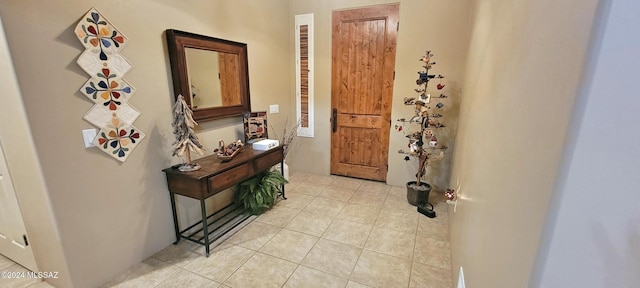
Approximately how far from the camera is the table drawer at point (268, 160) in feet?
9.13

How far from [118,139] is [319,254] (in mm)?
1807

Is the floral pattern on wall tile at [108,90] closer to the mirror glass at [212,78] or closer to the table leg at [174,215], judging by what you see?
the mirror glass at [212,78]

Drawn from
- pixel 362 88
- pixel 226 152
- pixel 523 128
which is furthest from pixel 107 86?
pixel 362 88

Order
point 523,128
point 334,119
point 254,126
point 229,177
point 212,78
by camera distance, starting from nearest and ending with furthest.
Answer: point 523,128 < point 229,177 < point 212,78 < point 254,126 < point 334,119

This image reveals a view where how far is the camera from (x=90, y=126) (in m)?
1.77

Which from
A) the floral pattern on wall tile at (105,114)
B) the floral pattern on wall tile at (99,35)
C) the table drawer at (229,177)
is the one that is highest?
the floral pattern on wall tile at (99,35)

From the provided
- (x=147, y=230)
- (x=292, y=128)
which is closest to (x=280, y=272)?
(x=147, y=230)

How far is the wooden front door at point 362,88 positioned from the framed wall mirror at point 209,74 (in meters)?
1.36

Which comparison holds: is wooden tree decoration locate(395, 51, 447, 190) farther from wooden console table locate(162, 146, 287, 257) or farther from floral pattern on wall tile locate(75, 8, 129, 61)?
floral pattern on wall tile locate(75, 8, 129, 61)

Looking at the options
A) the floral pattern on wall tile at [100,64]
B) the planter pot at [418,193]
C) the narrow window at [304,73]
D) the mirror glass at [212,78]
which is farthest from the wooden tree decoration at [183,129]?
the planter pot at [418,193]

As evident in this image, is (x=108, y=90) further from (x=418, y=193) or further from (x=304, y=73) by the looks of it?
(x=418, y=193)

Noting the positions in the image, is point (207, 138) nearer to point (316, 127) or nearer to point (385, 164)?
point (316, 127)

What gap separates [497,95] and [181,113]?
2.19 metres

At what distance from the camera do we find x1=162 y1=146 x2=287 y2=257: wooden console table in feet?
7.09
